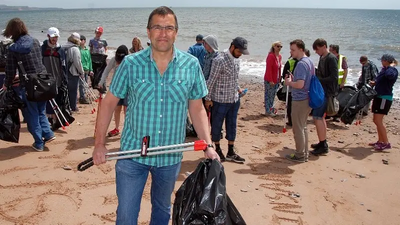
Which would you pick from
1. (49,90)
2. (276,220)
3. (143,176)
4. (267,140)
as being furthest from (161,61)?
(267,140)

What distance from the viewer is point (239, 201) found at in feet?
15.8

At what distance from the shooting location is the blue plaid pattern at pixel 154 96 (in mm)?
2875

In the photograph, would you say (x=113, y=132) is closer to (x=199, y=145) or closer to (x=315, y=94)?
(x=315, y=94)

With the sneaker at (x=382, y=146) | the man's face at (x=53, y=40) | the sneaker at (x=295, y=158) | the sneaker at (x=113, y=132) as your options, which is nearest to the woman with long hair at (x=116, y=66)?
the sneaker at (x=113, y=132)

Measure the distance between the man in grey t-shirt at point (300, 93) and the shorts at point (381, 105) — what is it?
1675mm

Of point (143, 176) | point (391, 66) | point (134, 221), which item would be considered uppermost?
point (391, 66)

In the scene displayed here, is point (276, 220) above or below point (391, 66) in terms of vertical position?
below

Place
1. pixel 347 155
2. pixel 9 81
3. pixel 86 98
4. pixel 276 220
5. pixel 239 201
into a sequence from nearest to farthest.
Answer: pixel 276 220 < pixel 239 201 < pixel 9 81 < pixel 347 155 < pixel 86 98

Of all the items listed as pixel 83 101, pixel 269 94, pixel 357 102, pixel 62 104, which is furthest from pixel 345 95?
pixel 83 101

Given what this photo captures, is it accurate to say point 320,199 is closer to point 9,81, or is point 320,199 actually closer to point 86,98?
point 9,81

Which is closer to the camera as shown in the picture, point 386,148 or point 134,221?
point 134,221

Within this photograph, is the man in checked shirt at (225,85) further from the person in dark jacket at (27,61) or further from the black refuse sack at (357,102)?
the black refuse sack at (357,102)

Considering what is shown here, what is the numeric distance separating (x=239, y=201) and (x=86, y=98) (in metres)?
6.16

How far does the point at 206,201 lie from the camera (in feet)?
8.71
